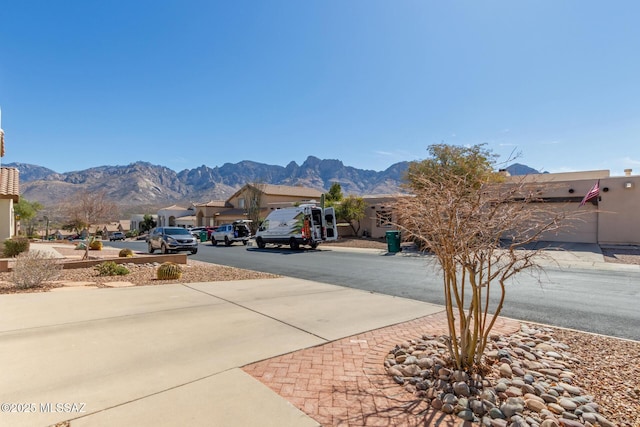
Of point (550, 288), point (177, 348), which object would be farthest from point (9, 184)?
point (550, 288)

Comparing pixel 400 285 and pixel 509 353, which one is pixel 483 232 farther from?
pixel 400 285

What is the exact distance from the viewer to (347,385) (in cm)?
364

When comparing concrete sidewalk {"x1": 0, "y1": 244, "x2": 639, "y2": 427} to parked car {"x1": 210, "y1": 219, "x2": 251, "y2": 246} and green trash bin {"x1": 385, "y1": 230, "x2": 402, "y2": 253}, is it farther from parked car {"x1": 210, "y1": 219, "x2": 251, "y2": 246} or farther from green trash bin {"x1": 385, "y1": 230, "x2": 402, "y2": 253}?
parked car {"x1": 210, "y1": 219, "x2": 251, "y2": 246}

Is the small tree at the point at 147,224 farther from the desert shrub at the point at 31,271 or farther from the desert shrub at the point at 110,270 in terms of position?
the desert shrub at the point at 31,271

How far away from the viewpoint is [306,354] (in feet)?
14.6

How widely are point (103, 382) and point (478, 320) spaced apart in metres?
3.89

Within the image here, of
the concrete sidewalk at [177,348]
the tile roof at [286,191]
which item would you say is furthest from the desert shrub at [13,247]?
the tile roof at [286,191]

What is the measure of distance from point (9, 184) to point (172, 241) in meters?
7.64

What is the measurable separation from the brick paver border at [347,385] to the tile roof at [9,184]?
1680cm

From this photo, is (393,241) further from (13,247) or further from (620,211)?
(13,247)

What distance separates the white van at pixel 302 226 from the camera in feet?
75.3

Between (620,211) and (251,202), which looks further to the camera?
(251,202)

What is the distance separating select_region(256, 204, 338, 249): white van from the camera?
2294 centimetres

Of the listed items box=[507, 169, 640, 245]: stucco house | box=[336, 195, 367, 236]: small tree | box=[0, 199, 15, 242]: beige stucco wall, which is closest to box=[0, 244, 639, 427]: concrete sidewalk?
box=[0, 199, 15, 242]: beige stucco wall
